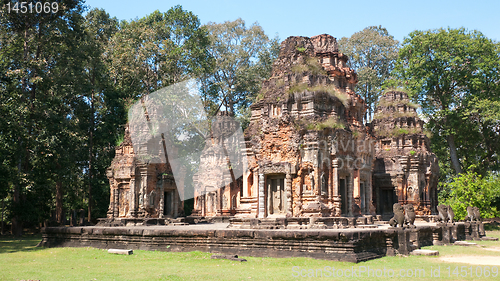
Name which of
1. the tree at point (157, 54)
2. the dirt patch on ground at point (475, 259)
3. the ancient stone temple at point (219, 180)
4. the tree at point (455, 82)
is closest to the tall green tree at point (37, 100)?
the tree at point (157, 54)

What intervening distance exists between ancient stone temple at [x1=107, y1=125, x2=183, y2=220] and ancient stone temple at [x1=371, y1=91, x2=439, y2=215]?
473 inches

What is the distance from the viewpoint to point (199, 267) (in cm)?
945

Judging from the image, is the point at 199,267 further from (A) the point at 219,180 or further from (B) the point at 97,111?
(B) the point at 97,111

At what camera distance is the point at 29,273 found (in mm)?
8898

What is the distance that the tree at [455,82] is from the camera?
27.9m

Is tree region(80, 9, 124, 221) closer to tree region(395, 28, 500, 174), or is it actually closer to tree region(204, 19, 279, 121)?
tree region(204, 19, 279, 121)

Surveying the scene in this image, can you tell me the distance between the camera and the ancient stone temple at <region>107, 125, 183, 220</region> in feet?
70.3

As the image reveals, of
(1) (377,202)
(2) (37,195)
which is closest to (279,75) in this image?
(1) (377,202)

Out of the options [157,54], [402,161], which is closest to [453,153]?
[402,161]

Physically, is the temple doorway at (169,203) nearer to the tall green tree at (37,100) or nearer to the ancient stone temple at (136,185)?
the ancient stone temple at (136,185)

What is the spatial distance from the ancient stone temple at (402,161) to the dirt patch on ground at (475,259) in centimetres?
1335

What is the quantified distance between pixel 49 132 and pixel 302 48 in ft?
42.5

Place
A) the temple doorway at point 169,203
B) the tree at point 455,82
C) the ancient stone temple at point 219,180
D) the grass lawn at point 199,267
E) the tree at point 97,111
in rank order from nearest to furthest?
the grass lawn at point 199,267
the temple doorway at point 169,203
the ancient stone temple at point 219,180
the tree at point 97,111
the tree at point 455,82

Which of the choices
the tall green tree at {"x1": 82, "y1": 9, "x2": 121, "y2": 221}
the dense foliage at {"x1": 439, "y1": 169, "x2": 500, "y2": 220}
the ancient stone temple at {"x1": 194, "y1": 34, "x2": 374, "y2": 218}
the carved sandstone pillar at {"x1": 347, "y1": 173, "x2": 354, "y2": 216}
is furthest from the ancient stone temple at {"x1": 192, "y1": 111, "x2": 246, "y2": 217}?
the dense foliage at {"x1": 439, "y1": 169, "x2": 500, "y2": 220}
